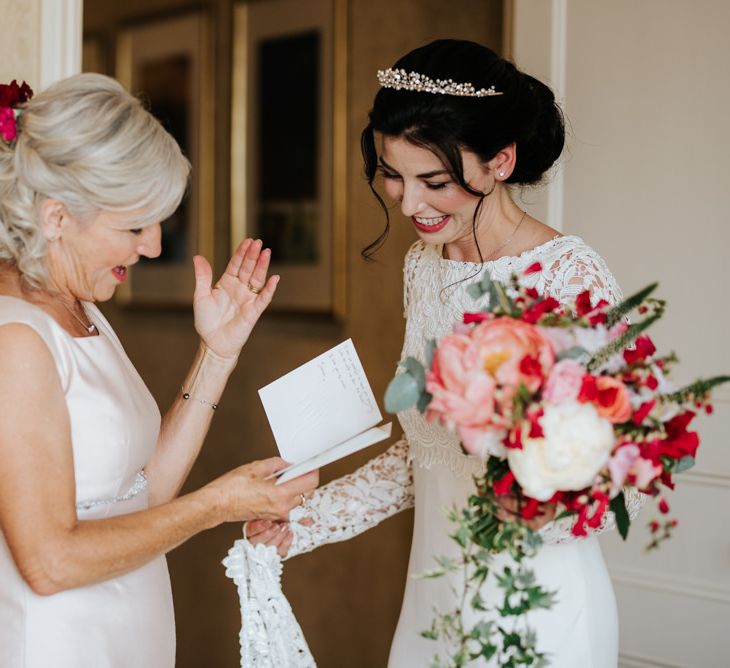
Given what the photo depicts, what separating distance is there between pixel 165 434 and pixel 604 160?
1.41m

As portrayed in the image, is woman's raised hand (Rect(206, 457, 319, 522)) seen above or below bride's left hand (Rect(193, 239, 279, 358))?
below

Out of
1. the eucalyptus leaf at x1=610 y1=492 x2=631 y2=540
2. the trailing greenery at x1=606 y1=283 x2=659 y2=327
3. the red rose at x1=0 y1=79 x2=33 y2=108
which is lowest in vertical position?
the eucalyptus leaf at x1=610 y1=492 x2=631 y2=540

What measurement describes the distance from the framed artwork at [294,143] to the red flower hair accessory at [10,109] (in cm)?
218

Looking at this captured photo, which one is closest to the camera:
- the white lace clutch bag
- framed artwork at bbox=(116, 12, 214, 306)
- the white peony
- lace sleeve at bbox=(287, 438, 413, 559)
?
the white peony

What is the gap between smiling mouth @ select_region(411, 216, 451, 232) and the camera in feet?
6.72

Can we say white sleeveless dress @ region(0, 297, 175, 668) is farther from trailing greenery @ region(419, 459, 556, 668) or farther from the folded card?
trailing greenery @ region(419, 459, 556, 668)

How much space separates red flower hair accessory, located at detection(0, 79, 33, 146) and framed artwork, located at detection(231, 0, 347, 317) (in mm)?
2180

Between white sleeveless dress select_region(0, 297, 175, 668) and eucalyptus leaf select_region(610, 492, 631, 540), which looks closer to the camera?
eucalyptus leaf select_region(610, 492, 631, 540)

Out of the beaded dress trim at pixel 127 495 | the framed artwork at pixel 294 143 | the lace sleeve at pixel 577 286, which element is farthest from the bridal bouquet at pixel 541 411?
the framed artwork at pixel 294 143

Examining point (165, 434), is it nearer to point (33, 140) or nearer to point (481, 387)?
point (33, 140)

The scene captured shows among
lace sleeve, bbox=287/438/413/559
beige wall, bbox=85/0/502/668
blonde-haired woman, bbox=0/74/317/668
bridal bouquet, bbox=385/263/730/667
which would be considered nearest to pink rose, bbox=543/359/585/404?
bridal bouquet, bbox=385/263/730/667

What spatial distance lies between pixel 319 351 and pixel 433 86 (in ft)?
7.25

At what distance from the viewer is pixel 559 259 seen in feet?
6.35

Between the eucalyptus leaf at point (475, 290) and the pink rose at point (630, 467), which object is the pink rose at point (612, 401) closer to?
the pink rose at point (630, 467)
